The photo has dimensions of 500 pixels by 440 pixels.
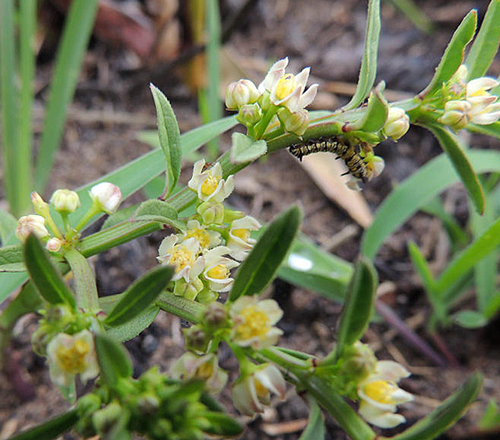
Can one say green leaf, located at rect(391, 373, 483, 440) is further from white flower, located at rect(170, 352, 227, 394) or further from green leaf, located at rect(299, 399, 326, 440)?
white flower, located at rect(170, 352, 227, 394)

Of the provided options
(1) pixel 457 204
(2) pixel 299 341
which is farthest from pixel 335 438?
(1) pixel 457 204

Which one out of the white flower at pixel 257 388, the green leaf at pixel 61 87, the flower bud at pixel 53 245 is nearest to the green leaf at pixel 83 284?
the flower bud at pixel 53 245

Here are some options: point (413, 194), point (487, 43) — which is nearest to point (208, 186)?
point (487, 43)

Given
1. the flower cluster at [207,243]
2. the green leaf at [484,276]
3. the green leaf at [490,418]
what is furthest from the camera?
the green leaf at [484,276]

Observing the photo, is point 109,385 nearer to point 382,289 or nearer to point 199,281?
point 199,281

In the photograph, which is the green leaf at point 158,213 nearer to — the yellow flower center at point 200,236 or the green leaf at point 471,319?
the yellow flower center at point 200,236
